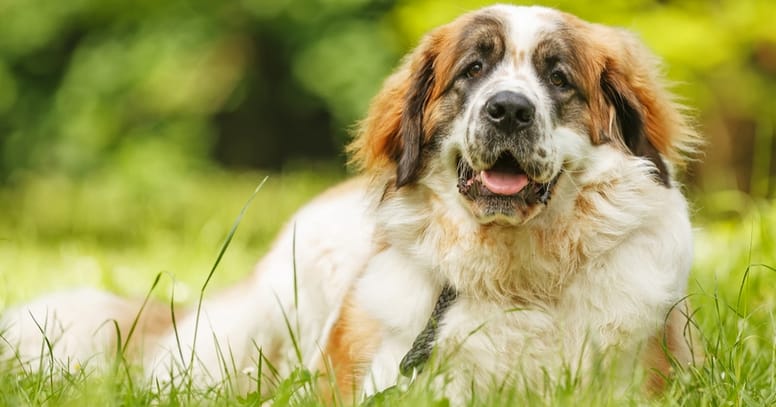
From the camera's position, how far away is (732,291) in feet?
15.4

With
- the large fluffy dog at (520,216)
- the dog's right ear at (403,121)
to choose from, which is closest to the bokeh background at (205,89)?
the dog's right ear at (403,121)

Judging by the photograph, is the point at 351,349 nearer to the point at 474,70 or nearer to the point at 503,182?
the point at 503,182

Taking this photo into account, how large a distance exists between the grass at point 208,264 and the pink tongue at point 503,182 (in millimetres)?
607

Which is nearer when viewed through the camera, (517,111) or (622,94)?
(517,111)

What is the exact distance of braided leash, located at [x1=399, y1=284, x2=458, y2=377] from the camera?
321 cm

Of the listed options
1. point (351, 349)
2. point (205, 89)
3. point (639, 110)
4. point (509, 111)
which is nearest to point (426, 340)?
point (351, 349)

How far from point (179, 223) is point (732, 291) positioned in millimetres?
6010

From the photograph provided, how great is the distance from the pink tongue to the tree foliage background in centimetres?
742

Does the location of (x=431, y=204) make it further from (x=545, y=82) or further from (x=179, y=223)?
(x=179, y=223)

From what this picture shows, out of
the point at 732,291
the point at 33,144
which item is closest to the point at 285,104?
the point at 33,144

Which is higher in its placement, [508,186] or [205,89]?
[508,186]

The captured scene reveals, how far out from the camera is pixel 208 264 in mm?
6195

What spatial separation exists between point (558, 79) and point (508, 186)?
Answer: 1.37ft

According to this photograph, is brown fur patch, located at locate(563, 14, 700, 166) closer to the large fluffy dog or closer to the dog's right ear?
the large fluffy dog
